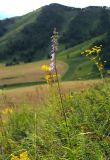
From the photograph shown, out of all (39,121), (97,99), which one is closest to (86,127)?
(97,99)

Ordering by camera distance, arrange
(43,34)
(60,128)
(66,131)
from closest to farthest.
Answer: (66,131) → (60,128) → (43,34)

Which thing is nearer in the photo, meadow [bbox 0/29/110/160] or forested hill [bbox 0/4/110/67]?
meadow [bbox 0/29/110/160]

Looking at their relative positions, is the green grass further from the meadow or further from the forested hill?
the forested hill

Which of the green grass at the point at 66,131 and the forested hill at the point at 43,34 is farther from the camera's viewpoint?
the forested hill at the point at 43,34

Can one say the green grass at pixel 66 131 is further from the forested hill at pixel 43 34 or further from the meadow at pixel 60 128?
the forested hill at pixel 43 34

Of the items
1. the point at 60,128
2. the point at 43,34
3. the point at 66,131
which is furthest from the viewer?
the point at 43,34

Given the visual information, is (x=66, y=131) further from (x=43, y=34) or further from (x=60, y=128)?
(x=43, y=34)

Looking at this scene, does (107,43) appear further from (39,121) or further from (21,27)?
(39,121)

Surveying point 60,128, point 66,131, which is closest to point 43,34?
point 60,128

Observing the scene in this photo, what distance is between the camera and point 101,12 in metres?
192

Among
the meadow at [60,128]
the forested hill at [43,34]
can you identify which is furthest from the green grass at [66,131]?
the forested hill at [43,34]

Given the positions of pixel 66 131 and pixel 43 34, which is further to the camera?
pixel 43 34

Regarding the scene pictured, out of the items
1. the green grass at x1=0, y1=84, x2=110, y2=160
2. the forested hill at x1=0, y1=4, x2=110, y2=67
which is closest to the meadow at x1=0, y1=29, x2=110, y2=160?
the green grass at x1=0, y1=84, x2=110, y2=160

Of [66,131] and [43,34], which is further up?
[43,34]
